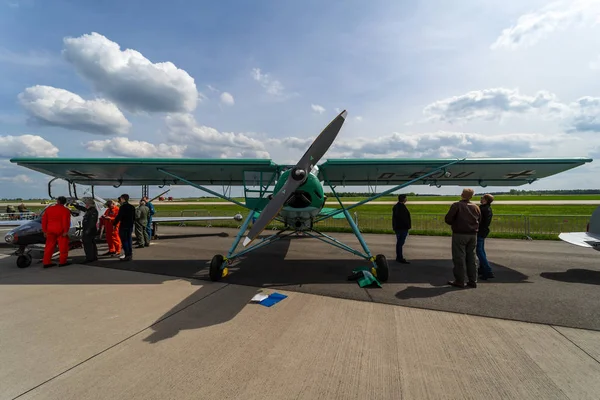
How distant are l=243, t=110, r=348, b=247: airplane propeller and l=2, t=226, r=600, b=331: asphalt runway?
5.03ft

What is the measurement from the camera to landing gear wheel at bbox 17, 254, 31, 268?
20.7 ft

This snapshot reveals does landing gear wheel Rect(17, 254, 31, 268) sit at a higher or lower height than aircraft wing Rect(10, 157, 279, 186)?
lower

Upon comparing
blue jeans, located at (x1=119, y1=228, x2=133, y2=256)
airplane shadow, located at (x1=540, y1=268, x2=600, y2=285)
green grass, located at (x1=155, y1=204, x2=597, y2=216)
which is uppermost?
blue jeans, located at (x1=119, y1=228, x2=133, y2=256)

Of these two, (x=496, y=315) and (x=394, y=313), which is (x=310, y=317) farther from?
(x=496, y=315)

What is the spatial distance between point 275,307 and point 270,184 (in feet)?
11.8

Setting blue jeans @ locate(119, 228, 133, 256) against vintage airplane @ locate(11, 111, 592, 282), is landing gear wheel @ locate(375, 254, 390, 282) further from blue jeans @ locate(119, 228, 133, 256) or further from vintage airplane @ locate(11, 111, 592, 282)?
blue jeans @ locate(119, 228, 133, 256)

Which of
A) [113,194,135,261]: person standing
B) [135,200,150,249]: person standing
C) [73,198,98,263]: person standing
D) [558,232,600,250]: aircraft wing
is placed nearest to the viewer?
[558,232,600,250]: aircraft wing

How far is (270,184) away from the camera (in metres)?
6.65

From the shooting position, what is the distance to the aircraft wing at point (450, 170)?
20.7 ft

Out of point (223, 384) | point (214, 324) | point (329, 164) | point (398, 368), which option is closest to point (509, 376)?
point (398, 368)

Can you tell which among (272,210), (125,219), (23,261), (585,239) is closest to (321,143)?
(272,210)

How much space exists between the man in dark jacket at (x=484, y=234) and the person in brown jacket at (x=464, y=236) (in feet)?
2.68

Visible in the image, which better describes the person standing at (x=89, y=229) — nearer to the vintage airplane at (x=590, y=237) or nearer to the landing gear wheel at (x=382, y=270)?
the landing gear wheel at (x=382, y=270)

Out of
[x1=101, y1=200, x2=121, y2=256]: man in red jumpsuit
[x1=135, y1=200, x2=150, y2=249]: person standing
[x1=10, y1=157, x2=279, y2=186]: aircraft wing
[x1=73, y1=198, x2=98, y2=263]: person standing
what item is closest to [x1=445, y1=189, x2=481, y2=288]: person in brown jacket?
[x1=10, y1=157, x2=279, y2=186]: aircraft wing
